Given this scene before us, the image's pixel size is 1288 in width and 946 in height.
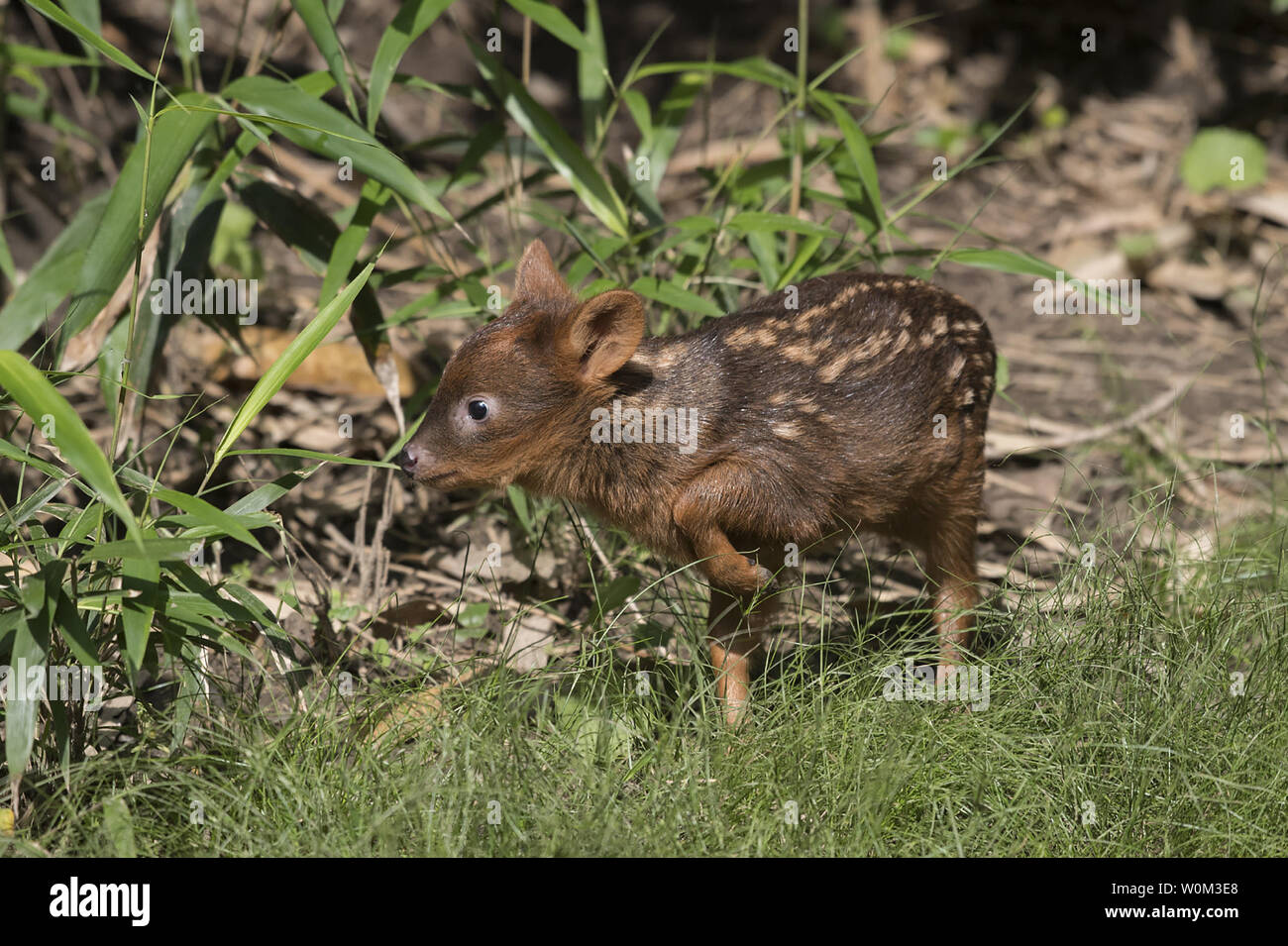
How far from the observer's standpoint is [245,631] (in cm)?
405

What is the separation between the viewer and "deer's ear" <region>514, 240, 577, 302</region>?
3789mm

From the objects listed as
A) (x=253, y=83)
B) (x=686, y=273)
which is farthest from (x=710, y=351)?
(x=253, y=83)

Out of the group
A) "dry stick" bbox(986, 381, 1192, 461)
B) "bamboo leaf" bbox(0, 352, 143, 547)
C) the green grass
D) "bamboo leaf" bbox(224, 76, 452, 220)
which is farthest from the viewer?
"dry stick" bbox(986, 381, 1192, 461)

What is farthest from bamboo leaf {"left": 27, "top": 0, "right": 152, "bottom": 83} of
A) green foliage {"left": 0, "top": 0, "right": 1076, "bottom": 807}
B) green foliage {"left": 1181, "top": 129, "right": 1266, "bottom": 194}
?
green foliage {"left": 1181, "top": 129, "right": 1266, "bottom": 194}

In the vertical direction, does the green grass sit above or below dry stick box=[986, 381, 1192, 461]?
below

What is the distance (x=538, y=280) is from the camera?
380 cm

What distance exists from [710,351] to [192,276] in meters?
1.78

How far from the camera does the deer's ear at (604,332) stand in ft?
11.4

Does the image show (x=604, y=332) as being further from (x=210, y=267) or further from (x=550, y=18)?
(x=210, y=267)

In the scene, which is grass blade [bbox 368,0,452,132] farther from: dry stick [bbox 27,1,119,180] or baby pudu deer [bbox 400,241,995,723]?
dry stick [bbox 27,1,119,180]

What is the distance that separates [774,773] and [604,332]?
124 cm

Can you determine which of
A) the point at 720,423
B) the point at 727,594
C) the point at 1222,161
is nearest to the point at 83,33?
the point at 720,423
